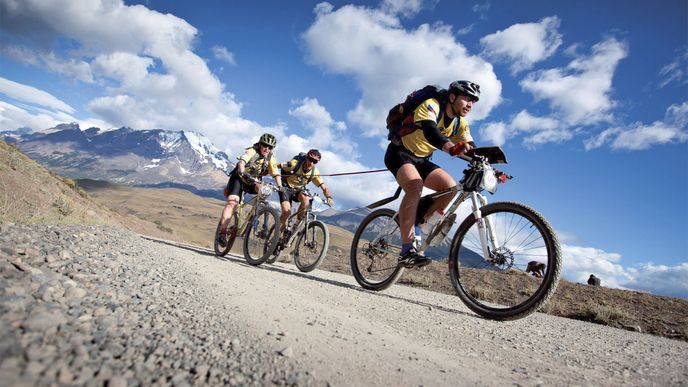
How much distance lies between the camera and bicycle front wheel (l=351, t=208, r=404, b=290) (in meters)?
6.13

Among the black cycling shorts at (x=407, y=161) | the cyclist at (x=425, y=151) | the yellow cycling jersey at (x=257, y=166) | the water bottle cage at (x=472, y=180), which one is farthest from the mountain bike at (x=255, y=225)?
the water bottle cage at (x=472, y=180)

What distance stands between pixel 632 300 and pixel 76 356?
34.9 feet

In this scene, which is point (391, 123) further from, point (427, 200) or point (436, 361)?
point (436, 361)

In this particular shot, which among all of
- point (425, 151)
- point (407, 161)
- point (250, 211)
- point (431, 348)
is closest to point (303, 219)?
point (250, 211)

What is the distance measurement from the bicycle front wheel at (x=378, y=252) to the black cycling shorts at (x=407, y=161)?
1.03 m

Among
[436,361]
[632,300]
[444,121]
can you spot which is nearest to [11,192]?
[444,121]

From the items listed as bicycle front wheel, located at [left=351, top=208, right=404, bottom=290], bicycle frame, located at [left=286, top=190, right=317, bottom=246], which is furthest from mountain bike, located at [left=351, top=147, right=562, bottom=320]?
bicycle frame, located at [left=286, top=190, right=317, bottom=246]

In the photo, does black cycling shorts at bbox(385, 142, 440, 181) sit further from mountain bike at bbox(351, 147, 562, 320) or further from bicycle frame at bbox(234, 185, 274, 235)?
bicycle frame at bbox(234, 185, 274, 235)

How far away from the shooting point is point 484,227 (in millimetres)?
4648

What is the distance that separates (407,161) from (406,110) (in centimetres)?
85

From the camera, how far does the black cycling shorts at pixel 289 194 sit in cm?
1002

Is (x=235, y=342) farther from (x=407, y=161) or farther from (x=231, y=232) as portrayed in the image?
(x=231, y=232)

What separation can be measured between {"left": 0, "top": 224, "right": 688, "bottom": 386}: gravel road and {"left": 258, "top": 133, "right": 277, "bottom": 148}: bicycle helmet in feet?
22.0

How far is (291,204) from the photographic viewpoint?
1010cm
